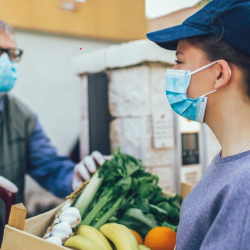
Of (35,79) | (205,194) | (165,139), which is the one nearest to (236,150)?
(205,194)

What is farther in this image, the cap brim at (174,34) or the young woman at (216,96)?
the cap brim at (174,34)

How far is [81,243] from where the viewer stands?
130 centimetres

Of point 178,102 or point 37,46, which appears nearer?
point 178,102

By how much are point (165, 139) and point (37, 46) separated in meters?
3.33

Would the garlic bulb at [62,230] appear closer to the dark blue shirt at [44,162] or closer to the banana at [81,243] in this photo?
the banana at [81,243]

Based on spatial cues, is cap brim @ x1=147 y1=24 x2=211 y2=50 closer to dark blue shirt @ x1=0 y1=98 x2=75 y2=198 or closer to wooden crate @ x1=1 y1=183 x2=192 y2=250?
wooden crate @ x1=1 y1=183 x2=192 y2=250

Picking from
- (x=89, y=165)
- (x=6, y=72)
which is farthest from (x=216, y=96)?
(x=6, y=72)

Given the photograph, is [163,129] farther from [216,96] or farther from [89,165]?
[216,96]

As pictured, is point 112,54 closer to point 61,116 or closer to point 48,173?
point 48,173

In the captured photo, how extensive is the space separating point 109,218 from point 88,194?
7.1 inches

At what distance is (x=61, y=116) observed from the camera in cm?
527

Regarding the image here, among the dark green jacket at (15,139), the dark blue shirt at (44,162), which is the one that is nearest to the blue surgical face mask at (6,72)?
the dark green jacket at (15,139)

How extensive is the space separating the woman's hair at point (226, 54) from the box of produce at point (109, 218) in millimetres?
801

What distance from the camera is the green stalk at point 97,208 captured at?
65.9 inches
